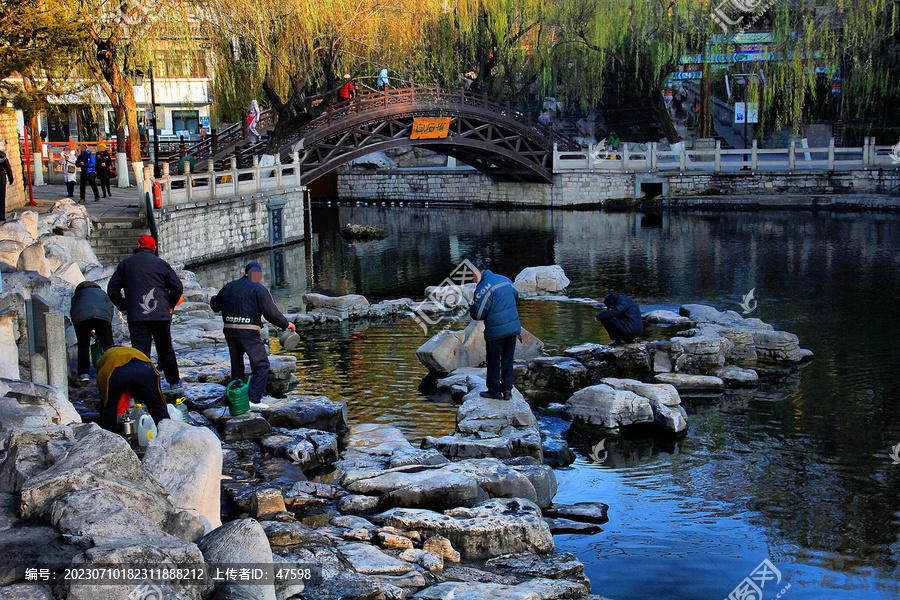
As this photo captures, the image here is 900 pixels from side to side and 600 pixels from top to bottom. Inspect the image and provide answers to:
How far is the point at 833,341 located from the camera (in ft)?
47.8

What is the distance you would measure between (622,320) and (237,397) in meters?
6.45

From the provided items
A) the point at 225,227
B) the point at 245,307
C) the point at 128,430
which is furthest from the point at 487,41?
the point at 128,430

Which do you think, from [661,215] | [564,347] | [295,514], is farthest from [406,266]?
[295,514]

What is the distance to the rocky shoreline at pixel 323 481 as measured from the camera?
4906 mm

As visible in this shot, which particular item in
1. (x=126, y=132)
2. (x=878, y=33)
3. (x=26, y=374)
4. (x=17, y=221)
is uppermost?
(x=878, y=33)

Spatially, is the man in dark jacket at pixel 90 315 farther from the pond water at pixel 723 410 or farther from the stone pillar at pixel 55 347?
the pond water at pixel 723 410

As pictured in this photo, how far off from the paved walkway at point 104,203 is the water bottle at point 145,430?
13931mm

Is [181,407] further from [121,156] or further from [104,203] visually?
[121,156]

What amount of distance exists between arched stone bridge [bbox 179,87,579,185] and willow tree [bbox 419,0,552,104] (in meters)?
1.98

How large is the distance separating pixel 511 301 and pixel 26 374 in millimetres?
5082

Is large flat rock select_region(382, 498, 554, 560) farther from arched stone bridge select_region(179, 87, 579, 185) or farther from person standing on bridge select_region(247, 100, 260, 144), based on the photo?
person standing on bridge select_region(247, 100, 260, 144)

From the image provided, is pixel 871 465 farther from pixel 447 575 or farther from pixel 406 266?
pixel 406 266

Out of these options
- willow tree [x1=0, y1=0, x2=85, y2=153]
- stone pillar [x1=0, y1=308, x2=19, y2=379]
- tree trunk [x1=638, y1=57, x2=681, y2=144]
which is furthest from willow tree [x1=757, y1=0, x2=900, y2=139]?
stone pillar [x1=0, y1=308, x2=19, y2=379]

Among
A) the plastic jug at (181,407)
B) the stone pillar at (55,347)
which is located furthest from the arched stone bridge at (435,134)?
the stone pillar at (55,347)
